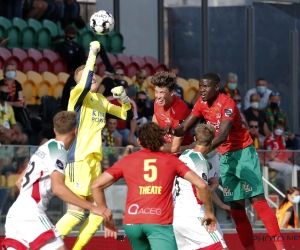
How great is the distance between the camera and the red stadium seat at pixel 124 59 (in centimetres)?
1891

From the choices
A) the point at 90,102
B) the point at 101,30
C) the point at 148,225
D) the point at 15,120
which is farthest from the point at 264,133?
the point at 148,225

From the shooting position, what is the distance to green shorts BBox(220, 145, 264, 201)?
10359mm

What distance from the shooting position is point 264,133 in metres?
18.2

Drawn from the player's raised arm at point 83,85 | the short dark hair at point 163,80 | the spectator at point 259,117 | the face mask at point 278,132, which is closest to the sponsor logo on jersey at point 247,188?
the short dark hair at point 163,80

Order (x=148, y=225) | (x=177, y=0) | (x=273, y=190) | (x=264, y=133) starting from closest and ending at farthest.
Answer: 1. (x=148, y=225)
2. (x=273, y=190)
3. (x=264, y=133)
4. (x=177, y=0)

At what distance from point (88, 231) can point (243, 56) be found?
13.5 metres

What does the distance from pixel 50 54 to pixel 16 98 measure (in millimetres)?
2661

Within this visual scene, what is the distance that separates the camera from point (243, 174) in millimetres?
10367

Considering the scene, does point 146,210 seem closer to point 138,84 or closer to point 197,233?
point 197,233

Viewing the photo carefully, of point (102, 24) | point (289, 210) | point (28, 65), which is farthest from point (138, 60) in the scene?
point (102, 24)

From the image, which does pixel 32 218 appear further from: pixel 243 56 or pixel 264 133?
pixel 243 56

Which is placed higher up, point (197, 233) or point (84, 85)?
point (84, 85)

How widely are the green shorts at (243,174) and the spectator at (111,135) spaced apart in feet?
15.8

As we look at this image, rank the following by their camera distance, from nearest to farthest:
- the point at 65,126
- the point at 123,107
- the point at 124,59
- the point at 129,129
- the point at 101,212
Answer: the point at 101,212
the point at 65,126
the point at 123,107
the point at 129,129
the point at 124,59
